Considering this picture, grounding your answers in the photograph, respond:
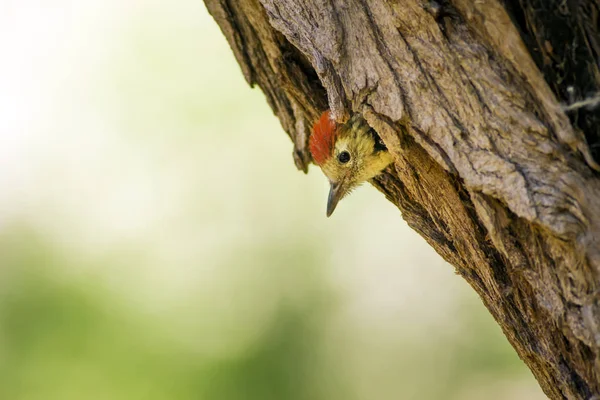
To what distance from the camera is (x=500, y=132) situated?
10.7 feet

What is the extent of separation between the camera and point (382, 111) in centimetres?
360

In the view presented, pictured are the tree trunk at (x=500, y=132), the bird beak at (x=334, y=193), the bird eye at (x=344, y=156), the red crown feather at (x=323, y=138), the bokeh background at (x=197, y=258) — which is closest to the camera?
the tree trunk at (x=500, y=132)

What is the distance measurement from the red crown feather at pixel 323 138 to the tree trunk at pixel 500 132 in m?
0.52

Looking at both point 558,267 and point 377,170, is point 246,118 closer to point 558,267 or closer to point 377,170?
point 377,170

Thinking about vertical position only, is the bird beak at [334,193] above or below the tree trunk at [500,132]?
below

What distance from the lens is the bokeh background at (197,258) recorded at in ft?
24.2

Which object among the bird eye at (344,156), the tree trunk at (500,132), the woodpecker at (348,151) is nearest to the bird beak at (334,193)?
the woodpecker at (348,151)

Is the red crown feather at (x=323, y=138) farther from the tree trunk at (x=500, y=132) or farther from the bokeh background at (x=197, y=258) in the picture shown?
the bokeh background at (x=197, y=258)

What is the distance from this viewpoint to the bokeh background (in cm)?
738

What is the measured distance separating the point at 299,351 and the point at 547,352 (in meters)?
4.45

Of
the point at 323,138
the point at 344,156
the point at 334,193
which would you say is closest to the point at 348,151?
the point at 344,156

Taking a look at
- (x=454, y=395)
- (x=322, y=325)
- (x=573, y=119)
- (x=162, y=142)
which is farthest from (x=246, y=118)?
(x=573, y=119)

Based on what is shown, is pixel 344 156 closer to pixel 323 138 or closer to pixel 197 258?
pixel 323 138

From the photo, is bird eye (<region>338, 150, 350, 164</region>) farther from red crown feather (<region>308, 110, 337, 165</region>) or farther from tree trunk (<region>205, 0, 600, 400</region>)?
tree trunk (<region>205, 0, 600, 400</region>)
